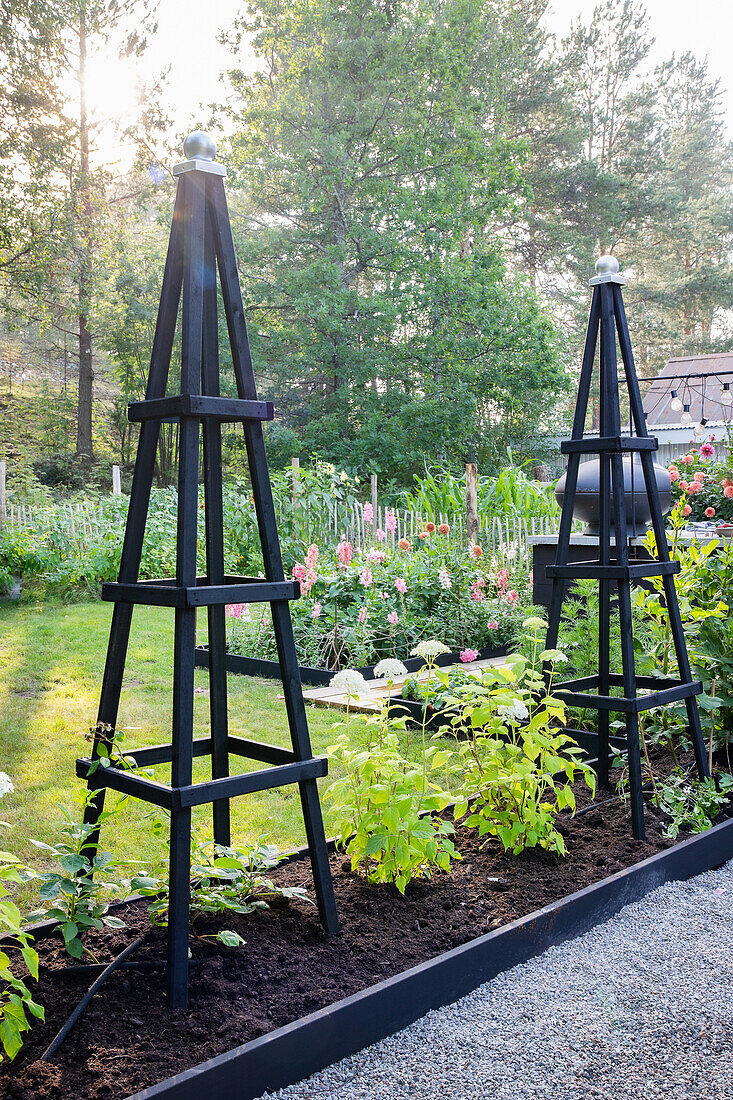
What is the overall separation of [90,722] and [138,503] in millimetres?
2578

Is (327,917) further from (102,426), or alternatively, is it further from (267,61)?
(102,426)

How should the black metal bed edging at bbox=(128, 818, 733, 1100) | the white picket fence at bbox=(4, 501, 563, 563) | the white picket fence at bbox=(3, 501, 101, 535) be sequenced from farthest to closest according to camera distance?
the white picket fence at bbox=(3, 501, 101, 535) < the white picket fence at bbox=(4, 501, 563, 563) < the black metal bed edging at bbox=(128, 818, 733, 1100)

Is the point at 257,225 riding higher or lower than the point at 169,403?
higher

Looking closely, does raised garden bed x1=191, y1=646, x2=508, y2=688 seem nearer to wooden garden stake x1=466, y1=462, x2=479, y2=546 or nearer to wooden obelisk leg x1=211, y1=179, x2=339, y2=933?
wooden garden stake x1=466, y1=462, x2=479, y2=546

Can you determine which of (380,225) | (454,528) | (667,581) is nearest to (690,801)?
(667,581)

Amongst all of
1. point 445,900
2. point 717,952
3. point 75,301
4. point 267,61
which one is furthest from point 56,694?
point 267,61

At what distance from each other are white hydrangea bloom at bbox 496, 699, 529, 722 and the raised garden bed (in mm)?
2522

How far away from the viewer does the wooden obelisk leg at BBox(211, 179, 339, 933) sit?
71.6 inches

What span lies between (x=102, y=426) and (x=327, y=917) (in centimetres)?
1965

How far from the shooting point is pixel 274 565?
1872mm

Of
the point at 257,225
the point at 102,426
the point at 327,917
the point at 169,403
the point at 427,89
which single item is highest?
the point at 427,89

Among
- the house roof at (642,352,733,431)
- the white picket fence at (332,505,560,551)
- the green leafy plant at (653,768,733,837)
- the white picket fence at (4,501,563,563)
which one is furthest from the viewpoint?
the house roof at (642,352,733,431)

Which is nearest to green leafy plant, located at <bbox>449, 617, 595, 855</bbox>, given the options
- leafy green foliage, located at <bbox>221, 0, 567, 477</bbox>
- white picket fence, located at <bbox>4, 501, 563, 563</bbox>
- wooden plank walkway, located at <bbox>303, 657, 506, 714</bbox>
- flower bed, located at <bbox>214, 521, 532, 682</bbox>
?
wooden plank walkway, located at <bbox>303, 657, 506, 714</bbox>

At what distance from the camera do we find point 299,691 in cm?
186
